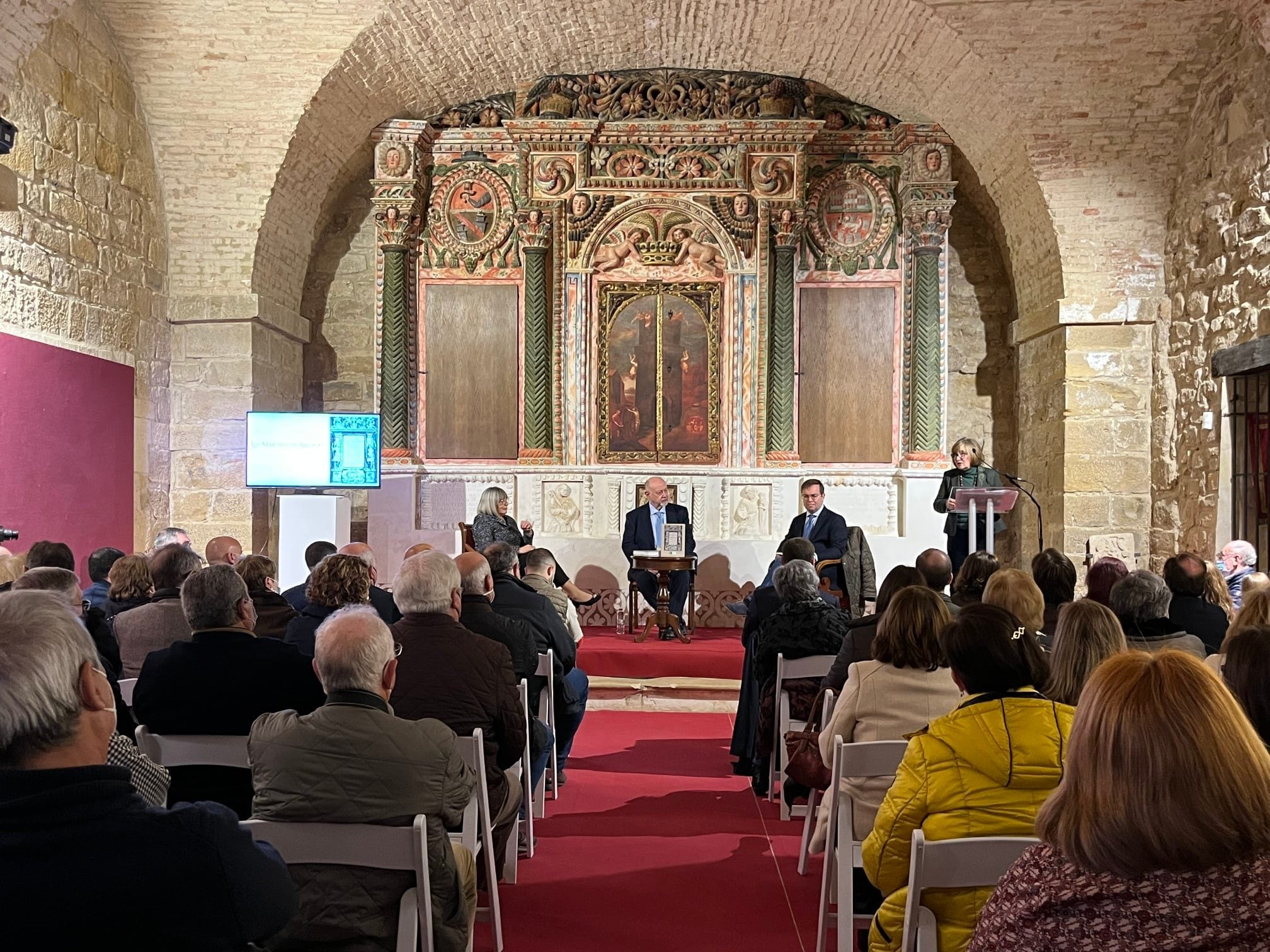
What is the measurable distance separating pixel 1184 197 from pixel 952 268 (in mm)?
2875

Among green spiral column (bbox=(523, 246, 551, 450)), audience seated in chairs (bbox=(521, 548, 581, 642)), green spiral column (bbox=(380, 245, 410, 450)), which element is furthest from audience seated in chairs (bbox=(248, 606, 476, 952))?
green spiral column (bbox=(380, 245, 410, 450))

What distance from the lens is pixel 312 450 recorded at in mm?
9344

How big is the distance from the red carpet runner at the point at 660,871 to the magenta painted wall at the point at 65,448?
3.98 meters

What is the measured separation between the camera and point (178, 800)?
314cm

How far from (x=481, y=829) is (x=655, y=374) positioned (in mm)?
8088

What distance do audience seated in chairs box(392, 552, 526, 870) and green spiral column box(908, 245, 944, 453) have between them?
7.83m

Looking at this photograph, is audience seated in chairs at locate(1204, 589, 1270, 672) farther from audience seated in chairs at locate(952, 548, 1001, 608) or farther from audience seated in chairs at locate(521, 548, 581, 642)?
audience seated in chairs at locate(521, 548, 581, 642)

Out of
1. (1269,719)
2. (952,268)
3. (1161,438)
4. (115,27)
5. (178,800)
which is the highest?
(115,27)

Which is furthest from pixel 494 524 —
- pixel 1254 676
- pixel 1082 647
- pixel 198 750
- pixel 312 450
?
pixel 1254 676

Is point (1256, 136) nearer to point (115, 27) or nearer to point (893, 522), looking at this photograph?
point (893, 522)

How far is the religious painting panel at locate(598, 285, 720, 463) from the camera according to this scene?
11219 millimetres

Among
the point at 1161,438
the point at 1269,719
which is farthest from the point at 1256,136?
the point at 1269,719

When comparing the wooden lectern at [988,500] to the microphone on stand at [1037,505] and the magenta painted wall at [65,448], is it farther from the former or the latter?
the magenta painted wall at [65,448]

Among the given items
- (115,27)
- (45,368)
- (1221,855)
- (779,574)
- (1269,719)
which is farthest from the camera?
(115,27)
